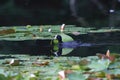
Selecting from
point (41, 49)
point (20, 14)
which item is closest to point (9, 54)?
point (41, 49)

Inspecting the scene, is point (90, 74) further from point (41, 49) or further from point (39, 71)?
point (41, 49)

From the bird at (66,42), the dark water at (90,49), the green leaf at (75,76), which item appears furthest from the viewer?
the bird at (66,42)

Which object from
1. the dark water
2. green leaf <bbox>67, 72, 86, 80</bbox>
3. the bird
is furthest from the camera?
the bird

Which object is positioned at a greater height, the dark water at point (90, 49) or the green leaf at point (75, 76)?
the green leaf at point (75, 76)

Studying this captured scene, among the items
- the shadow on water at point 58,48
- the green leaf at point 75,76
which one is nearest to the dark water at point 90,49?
the shadow on water at point 58,48

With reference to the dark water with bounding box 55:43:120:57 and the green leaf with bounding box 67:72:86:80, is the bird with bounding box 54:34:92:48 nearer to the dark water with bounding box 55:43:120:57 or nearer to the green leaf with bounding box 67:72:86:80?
the dark water with bounding box 55:43:120:57

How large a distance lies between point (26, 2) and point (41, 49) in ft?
21.8

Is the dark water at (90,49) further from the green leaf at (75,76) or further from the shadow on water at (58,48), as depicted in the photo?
the green leaf at (75,76)

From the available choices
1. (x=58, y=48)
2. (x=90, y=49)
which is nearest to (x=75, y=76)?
(x=90, y=49)

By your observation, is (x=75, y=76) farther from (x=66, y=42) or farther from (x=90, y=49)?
(x=66, y=42)

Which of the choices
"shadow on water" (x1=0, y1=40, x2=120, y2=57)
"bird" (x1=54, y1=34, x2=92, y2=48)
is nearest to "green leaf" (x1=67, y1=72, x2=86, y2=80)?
"shadow on water" (x1=0, y1=40, x2=120, y2=57)

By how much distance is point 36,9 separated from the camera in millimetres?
9703

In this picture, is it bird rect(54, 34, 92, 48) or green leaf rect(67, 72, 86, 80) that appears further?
bird rect(54, 34, 92, 48)

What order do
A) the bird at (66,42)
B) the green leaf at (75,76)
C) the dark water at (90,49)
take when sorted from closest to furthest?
the green leaf at (75,76)
the dark water at (90,49)
the bird at (66,42)
